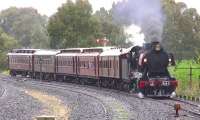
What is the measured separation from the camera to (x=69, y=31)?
188 feet

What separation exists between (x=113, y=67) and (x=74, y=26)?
27.4 m

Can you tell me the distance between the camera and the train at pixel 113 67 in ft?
84.7

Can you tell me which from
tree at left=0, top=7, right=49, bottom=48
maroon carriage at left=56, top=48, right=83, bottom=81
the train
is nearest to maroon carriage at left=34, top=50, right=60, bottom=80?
the train

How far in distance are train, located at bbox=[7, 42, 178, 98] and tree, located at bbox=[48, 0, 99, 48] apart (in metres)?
4.84

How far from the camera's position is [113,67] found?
3102 centimetres

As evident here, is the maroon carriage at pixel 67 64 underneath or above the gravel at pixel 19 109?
above

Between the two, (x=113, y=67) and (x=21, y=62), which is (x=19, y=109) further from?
(x=21, y=62)

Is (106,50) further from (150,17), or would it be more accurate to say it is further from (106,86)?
(150,17)

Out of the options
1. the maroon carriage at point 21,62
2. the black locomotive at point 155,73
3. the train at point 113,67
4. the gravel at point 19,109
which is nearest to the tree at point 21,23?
the maroon carriage at point 21,62

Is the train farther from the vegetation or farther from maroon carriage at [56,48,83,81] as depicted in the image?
the vegetation

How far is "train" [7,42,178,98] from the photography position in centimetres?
2583

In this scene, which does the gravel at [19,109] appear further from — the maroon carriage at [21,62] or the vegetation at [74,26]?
the vegetation at [74,26]

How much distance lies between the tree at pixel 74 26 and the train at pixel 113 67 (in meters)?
4.84

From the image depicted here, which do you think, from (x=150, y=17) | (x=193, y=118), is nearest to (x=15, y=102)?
(x=150, y=17)
